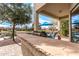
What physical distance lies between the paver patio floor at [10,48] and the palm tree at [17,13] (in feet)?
1.00

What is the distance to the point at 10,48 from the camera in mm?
2771

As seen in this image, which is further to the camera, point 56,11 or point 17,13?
point 56,11

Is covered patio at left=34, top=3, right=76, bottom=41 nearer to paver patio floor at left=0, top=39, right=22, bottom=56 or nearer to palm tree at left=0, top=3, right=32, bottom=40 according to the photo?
palm tree at left=0, top=3, right=32, bottom=40

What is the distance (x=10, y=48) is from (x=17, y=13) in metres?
0.56

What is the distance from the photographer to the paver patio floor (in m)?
2.58

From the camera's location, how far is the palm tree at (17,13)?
2721 millimetres

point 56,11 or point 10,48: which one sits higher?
point 56,11

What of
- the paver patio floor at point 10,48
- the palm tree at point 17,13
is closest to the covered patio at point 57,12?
the palm tree at point 17,13

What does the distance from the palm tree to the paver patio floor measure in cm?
31

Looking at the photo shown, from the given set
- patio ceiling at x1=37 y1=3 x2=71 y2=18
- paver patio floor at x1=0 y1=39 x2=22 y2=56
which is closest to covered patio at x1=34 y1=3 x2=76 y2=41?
patio ceiling at x1=37 y1=3 x2=71 y2=18

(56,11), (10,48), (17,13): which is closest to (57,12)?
(56,11)

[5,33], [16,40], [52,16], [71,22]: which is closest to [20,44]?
[16,40]

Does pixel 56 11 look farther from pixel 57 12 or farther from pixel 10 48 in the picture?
pixel 10 48

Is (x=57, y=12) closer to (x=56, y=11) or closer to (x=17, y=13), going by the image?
(x=56, y=11)
